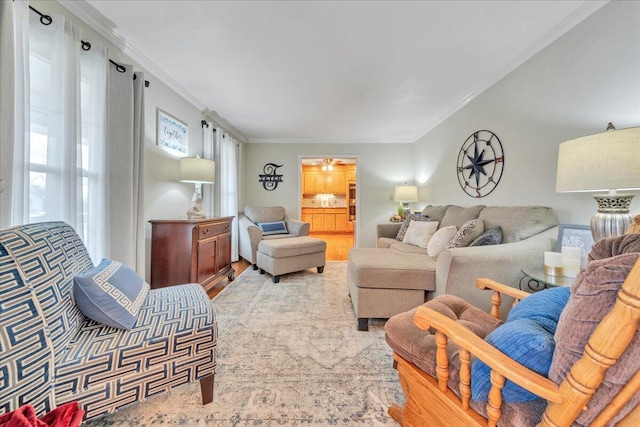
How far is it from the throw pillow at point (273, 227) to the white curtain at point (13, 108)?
9.10ft

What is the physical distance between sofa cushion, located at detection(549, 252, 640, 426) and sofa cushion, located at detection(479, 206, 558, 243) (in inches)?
67.9

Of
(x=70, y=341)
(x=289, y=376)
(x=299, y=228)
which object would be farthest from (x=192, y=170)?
(x=289, y=376)

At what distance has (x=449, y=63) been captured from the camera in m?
2.29

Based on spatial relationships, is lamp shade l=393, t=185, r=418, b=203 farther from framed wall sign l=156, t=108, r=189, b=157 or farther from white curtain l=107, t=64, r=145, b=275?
white curtain l=107, t=64, r=145, b=275

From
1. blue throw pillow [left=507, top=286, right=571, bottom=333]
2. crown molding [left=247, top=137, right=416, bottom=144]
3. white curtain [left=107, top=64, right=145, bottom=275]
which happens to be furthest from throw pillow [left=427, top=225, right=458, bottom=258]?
crown molding [left=247, top=137, right=416, bottom=144]

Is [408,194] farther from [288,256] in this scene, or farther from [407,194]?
[288,256]

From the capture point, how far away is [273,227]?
4129 mm

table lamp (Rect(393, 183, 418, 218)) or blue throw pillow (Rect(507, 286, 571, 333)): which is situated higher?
table lamp (Rect(393, 183, 418, 218))

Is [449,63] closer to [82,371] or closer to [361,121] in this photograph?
[361,121]

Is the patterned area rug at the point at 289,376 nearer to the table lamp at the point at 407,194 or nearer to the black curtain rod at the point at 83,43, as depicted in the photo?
the black curtain rod at the point at 83,43

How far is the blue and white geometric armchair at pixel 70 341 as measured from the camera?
847 mm

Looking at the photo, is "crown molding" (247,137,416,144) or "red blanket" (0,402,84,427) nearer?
"red blanket" (0,402,84,427)

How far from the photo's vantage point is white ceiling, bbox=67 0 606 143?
1650 mm

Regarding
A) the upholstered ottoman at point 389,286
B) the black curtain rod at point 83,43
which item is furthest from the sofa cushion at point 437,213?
the black curtain rod at point 83,43
